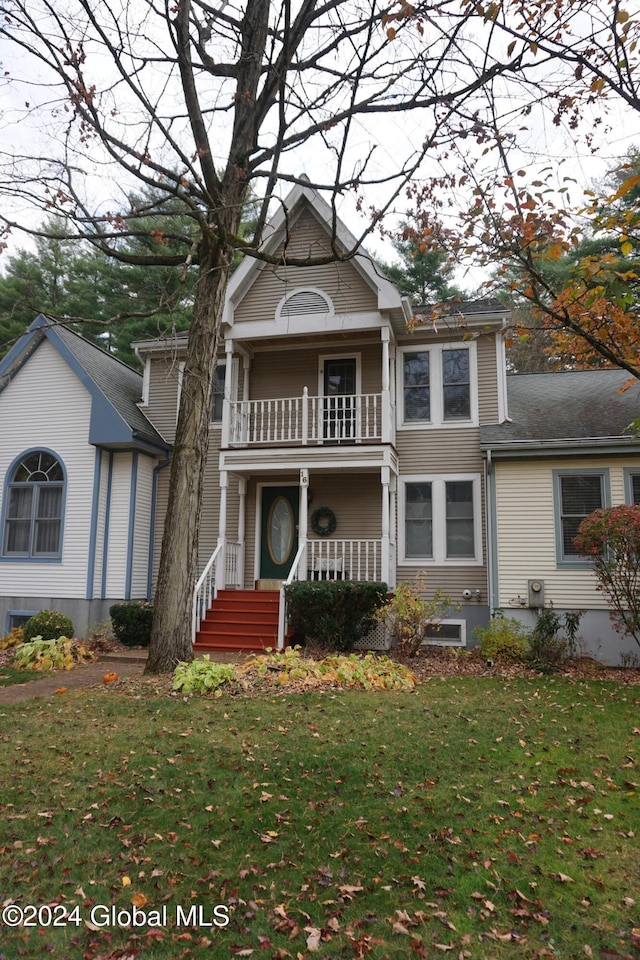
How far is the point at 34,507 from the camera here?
14.6 meters

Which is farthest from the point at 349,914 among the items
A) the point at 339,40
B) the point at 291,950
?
the point at 339,40

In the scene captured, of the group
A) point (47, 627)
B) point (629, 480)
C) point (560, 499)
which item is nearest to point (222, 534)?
point (47, 627)

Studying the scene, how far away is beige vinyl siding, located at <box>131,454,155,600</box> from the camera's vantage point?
1434 cm

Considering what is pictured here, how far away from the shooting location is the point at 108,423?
13984 millimetres

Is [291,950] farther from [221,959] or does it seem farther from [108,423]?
[108,423]

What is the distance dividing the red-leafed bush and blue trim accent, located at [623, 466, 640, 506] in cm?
158

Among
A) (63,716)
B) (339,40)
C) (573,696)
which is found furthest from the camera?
(339,40)

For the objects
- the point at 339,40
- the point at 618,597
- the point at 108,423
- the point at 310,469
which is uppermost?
the point at 339,40

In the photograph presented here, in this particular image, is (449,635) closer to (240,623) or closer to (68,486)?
(240,623)

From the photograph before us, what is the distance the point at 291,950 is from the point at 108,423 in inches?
480

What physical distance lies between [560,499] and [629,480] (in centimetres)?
128

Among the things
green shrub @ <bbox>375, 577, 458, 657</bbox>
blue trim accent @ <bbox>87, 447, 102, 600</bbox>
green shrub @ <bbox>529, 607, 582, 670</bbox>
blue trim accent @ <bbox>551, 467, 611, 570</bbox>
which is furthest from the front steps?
blue trim accent @ <bbox>551, 467, 611, 570</bbox>

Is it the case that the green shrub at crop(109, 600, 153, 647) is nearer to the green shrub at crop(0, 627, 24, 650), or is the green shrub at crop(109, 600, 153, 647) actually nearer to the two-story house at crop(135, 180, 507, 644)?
the two-story house at crop(135, 180, 507, 644)

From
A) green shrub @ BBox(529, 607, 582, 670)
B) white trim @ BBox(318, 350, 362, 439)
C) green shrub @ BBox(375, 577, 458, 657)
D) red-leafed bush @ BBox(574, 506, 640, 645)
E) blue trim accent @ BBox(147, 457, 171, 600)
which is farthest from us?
blue trim accent @ BBox(147, 457, 171, 600)
